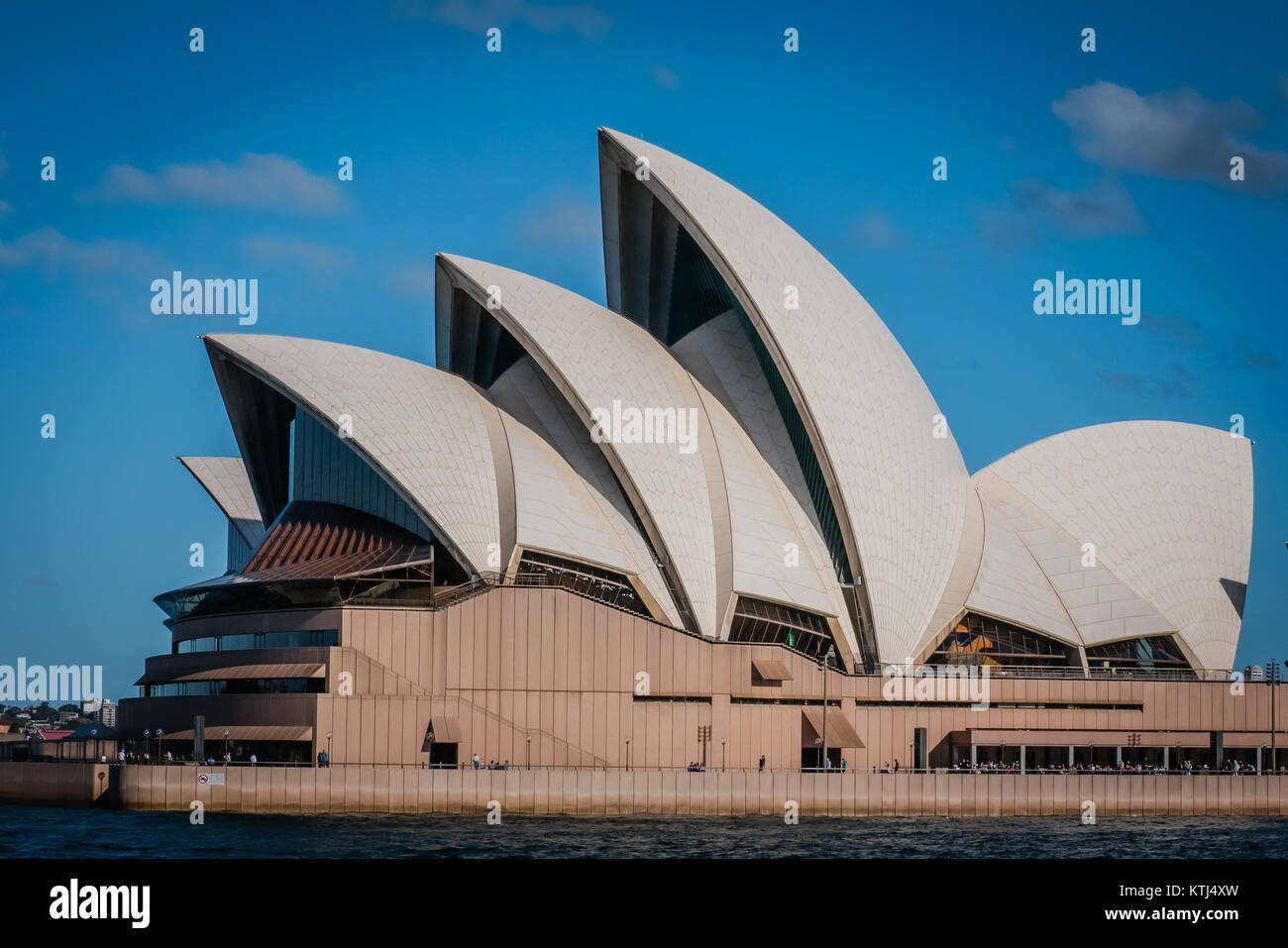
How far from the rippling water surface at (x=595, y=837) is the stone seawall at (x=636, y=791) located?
1057 mm

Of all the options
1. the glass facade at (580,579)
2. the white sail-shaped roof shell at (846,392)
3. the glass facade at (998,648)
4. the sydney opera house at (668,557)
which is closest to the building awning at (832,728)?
the sydney opera house at (668,557)

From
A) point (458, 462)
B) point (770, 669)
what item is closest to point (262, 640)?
point (458, 462)

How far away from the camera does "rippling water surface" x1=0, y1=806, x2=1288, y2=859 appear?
36.4m

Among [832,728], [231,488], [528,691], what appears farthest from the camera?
[231,488]

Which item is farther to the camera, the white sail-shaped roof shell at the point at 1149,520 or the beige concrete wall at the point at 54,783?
the white sail-shaped roof shell at the point at 1149,520

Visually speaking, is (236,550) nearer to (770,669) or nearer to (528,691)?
(528,691)

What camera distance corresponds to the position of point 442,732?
166ft

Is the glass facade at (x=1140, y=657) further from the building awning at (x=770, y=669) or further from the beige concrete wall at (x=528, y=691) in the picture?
the building awning at (x=770, y=669)

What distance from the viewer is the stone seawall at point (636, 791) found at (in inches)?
1881

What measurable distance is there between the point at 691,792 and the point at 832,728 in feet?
27.3

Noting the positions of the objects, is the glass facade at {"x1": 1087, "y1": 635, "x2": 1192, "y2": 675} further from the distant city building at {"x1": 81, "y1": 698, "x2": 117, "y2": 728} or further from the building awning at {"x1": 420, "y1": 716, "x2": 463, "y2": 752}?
the distant city building at {"x1": 81, "y1": 698, "x2": 117, "y2": 728}
